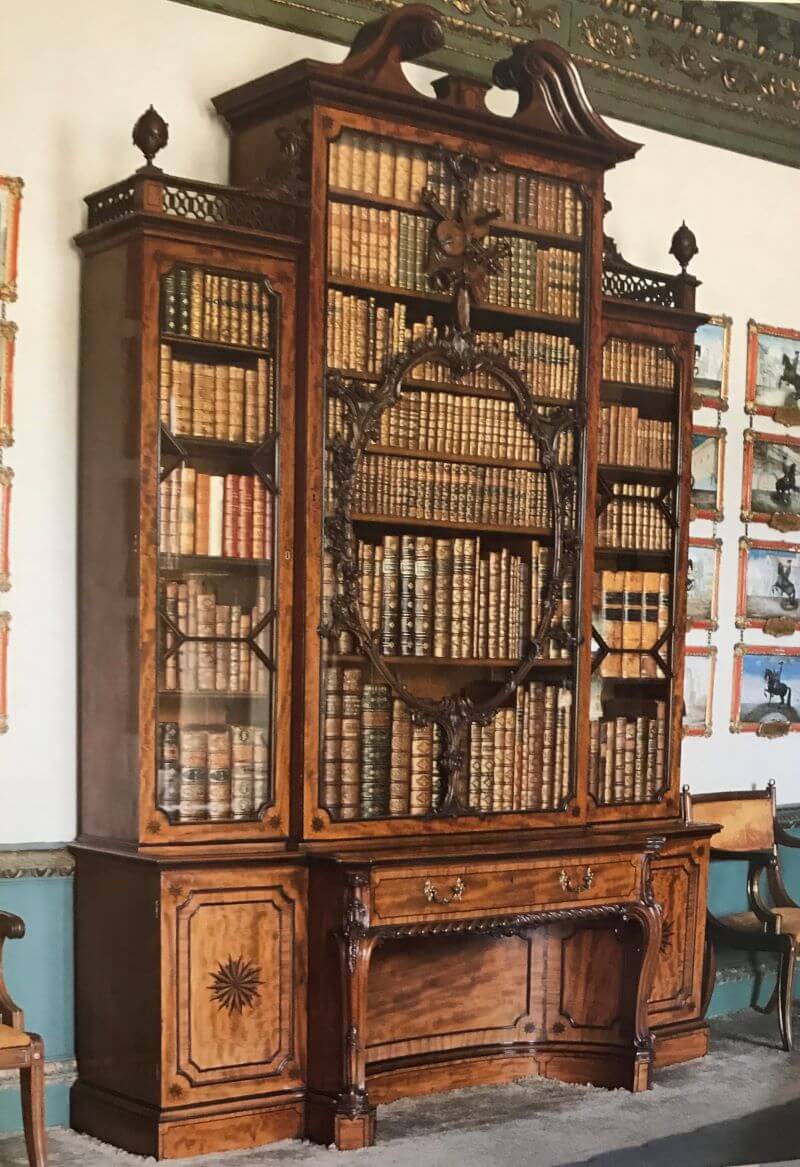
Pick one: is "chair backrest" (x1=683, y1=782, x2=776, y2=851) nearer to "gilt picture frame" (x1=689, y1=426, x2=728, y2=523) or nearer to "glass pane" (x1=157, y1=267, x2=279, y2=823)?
"gilt picture frame" (x1=689, y1=426, x2=728, y2=523)

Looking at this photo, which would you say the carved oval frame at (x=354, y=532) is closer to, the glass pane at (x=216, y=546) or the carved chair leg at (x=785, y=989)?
the glass pane at (x=216, y=546)

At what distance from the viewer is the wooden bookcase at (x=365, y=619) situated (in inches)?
198

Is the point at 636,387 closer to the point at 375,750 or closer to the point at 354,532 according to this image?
the point at 354,532

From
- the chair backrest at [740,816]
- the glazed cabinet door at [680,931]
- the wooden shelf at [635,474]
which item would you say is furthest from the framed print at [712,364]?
the glazed cabinet door at [680,931]

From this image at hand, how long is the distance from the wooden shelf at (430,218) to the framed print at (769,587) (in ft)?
6.60

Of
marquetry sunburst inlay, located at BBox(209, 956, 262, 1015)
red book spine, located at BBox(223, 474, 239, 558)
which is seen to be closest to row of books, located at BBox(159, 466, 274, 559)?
red book spine, located at BBox(223, 474, 239, 558)

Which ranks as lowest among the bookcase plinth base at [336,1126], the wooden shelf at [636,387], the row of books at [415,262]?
the bookcase plinth base at [336,1126]

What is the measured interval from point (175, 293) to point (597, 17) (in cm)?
275

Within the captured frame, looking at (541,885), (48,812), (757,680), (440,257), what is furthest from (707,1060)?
(440,257)

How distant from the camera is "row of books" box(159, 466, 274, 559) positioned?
5.05m

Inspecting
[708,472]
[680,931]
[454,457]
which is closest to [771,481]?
[708,472]

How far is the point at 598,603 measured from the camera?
20.0 feet

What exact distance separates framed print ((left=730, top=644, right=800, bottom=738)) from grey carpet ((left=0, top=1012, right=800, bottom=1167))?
1.65 metres

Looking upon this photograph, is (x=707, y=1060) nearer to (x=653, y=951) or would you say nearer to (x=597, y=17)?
(x=653, y=951)
